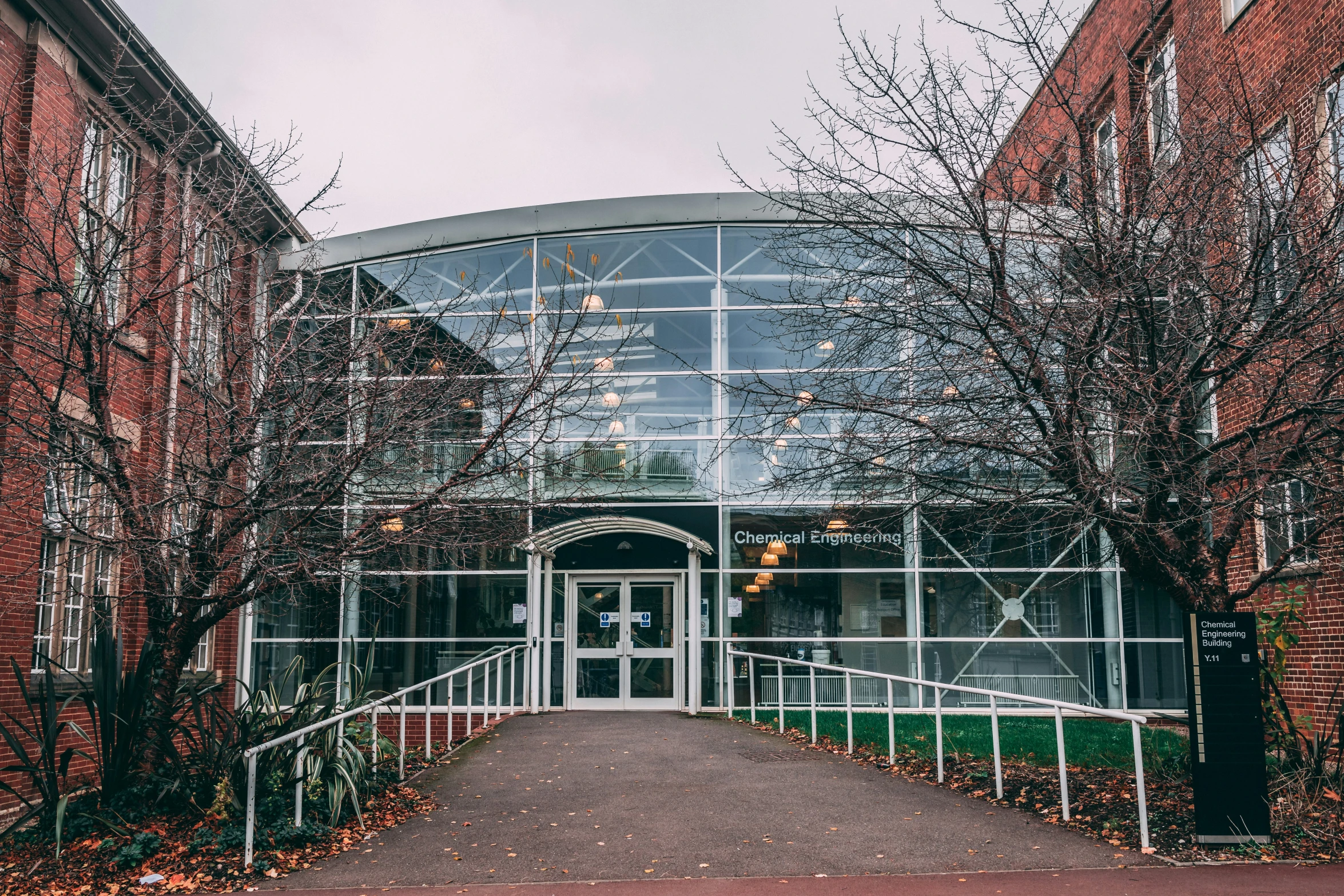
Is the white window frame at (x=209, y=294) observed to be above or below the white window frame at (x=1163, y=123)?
below

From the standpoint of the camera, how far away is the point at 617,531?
18.0m

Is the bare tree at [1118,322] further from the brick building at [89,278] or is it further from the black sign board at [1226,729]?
the brick building at [89,278]

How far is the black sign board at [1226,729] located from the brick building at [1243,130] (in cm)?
121

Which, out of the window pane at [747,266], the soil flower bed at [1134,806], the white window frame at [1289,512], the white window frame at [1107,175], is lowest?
the soil flower bed at [1134,806]

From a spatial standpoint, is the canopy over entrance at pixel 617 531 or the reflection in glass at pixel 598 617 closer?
the canopy over entrance at pixel 617 531

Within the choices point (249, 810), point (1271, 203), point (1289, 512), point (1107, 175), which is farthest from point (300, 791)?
point (1271, 203)

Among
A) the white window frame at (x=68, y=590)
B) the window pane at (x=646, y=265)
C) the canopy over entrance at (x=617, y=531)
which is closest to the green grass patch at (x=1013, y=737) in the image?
the canopy over entrance at (x=617, y=531)

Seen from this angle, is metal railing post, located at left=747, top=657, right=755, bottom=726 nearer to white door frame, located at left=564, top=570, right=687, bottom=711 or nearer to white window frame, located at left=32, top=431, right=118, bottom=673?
white door frame, located at left=564, top=570, right=687, bottom=711

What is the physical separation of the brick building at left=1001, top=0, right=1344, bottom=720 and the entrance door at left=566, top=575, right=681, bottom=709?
8.39 m

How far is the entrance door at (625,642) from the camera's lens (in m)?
18.0

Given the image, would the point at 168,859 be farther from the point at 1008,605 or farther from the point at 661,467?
the point at 1008,605

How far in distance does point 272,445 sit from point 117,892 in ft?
11.4

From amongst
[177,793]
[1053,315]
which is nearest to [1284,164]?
[1053,315]

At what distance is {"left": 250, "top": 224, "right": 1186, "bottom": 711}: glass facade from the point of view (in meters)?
17.5
